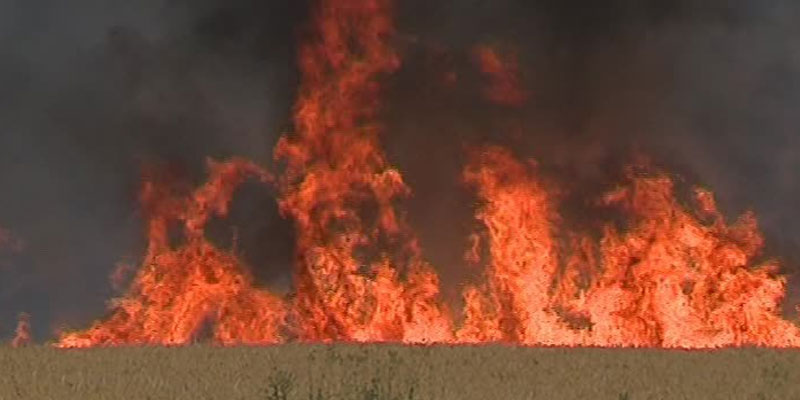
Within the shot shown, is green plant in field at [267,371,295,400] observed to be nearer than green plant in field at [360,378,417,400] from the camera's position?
Yes

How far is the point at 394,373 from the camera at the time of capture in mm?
28484

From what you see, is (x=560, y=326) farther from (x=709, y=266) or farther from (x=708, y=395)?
(x=708, y=395)

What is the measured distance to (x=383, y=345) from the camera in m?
37.2

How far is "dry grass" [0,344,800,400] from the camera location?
23.6 meters

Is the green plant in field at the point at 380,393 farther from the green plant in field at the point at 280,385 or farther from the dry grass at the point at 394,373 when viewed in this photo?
the green plant in field at the point at 280,385

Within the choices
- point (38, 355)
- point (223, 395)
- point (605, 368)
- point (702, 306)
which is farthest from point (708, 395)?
point (38, 355)

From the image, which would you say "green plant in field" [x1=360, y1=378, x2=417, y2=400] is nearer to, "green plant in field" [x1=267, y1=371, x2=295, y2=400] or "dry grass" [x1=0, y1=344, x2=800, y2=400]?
"dry grass" [x1=0, y1=344, x2=800, y2=400]

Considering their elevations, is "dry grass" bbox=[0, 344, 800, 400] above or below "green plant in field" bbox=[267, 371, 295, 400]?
above

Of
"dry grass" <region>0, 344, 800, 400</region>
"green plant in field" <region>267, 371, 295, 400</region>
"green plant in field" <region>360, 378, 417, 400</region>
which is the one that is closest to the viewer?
"green plant in field" <region>267, 371, 295, 400</region>

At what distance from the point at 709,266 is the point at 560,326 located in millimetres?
5452

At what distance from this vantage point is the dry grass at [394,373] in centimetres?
2362

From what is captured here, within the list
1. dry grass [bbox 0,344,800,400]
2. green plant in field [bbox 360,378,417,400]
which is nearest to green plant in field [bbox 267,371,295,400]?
dry grass [bbox 0,344,800,400]

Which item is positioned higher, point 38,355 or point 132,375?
point 38,355

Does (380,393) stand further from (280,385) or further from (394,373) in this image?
(394,373)
